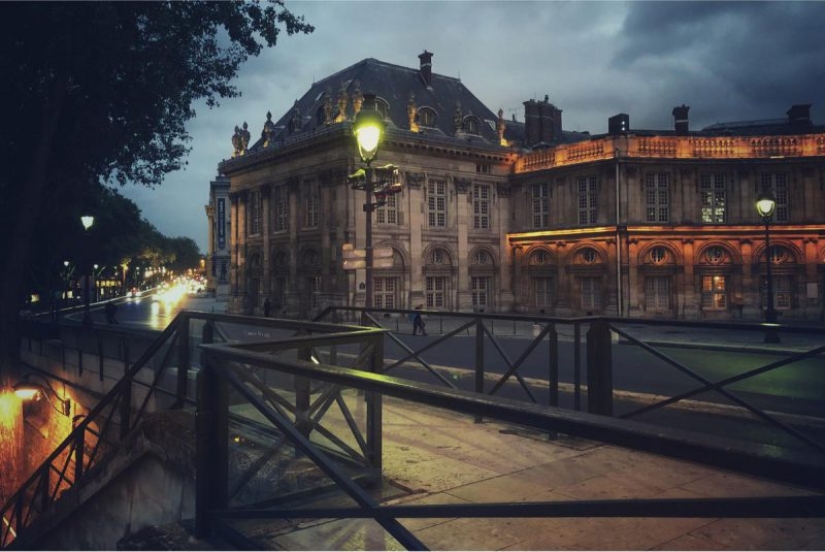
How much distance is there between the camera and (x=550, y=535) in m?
4.07

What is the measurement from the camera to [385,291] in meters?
36.3

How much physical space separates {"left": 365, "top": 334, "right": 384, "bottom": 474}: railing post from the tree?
1207cm

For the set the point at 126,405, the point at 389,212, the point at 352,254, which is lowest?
the point at 126,405

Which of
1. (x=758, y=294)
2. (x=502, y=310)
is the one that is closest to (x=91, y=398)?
(x=502, y=310)

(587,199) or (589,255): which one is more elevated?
(587,199)

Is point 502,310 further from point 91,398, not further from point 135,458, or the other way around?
point 135,458

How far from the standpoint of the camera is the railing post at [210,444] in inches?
148

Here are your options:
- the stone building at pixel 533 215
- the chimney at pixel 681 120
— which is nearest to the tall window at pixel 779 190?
the stone building at pixel 533 215

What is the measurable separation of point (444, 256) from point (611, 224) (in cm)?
1084

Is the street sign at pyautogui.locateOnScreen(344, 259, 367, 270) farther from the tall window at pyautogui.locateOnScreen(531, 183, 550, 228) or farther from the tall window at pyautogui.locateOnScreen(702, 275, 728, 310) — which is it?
the tall window at pyautogui.locateOnScreen(702, 275, 728, 310)

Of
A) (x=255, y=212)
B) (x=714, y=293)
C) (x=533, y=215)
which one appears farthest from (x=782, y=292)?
(x=255, y=212)

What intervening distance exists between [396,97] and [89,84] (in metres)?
26.6

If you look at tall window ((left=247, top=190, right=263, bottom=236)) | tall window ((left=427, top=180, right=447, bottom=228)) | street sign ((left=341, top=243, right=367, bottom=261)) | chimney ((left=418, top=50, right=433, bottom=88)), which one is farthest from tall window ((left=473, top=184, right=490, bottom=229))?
street sign ((left=341, top=243, right=367, bottom=261))

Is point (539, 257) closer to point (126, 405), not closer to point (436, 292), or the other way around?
point (436, 292)
